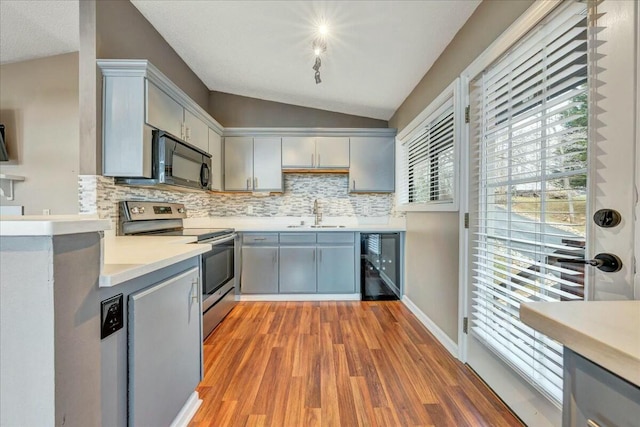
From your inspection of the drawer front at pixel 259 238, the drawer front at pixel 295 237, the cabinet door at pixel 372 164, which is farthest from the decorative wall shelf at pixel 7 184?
the cabinet door at pixel 372 164

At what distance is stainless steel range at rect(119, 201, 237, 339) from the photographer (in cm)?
214

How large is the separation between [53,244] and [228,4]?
213cm

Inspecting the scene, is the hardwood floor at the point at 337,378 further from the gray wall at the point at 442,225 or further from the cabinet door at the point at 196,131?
the cabinet door at the point at 196,131

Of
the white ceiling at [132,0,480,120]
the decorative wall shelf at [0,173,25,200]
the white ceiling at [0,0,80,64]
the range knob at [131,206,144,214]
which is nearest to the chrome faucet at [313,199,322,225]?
the white ceiling at [132,0,480,120]

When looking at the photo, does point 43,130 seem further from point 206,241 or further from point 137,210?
point 206,241

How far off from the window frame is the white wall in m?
3.23

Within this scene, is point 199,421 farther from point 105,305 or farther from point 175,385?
point 105,305

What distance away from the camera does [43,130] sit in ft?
8.57

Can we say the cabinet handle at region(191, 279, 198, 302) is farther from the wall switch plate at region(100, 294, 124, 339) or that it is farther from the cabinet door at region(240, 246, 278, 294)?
the cabinet door at region(240, 246, 278, 294)

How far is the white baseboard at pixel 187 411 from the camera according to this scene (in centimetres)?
134

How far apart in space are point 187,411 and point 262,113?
11.1ft

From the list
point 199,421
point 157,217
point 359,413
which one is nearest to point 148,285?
point 199,421

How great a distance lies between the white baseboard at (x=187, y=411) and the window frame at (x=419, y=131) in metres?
2.04

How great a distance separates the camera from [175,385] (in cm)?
129
